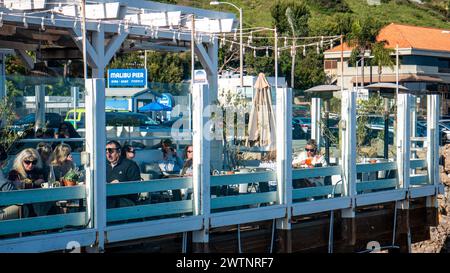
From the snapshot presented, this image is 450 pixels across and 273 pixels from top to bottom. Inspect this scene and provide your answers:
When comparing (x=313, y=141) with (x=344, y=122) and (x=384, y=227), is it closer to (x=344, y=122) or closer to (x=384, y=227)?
(x=344, y=122)

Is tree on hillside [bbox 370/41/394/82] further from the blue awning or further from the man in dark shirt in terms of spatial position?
the man in dark shirt

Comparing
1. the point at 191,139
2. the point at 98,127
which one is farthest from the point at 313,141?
the point at 98,127

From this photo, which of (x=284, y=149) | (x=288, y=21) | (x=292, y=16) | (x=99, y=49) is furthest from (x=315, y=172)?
(x=292, y=16)

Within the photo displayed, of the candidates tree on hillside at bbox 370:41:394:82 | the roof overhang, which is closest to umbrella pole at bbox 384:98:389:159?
tree on hillside at bbox 370:41:394:82

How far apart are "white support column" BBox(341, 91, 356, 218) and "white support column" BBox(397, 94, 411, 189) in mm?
1314

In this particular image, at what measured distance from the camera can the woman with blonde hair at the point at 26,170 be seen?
27.0 feet

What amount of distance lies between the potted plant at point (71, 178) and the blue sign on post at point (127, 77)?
19.3 metres

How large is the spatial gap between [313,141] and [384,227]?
1.88 metres

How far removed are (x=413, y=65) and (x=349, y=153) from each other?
197ft

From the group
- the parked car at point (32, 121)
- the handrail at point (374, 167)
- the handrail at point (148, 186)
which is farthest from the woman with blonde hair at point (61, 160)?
the handrail at point (374, 167)

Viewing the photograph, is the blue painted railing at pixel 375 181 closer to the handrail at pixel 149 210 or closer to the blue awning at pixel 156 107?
the blue awning at pixel 156 107

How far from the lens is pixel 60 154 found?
8641mm

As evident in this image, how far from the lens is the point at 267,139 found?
11.2 meters

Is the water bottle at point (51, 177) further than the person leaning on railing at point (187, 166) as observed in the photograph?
No
